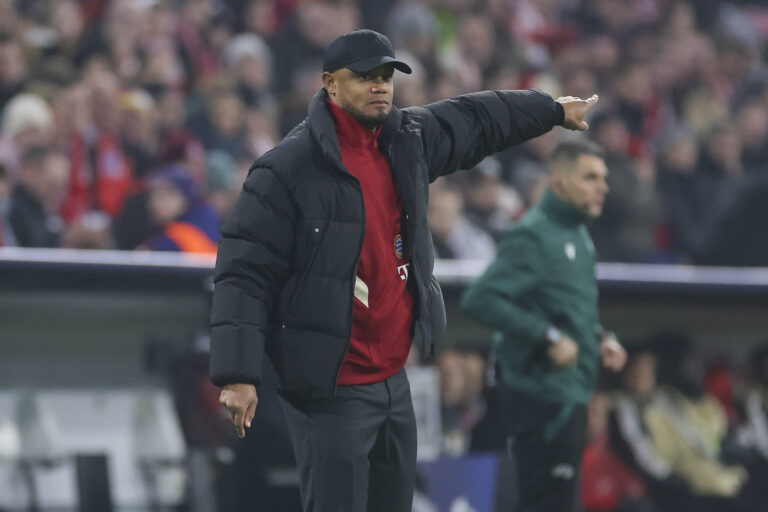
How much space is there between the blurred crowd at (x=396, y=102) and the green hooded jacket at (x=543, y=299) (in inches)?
110

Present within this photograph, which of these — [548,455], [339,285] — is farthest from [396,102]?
[339,285]

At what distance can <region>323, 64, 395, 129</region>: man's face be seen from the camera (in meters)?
4.29

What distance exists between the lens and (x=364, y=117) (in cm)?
430

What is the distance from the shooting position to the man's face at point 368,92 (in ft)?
14.1

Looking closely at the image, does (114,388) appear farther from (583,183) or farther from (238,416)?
(238,416)

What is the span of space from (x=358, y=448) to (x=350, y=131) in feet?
3.29

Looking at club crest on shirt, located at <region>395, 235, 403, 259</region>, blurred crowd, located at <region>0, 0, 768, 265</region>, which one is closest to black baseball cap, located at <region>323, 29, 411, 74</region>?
club crest on shirt, located at <region>395, 235, 403, 259</region>

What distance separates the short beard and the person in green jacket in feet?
6.94

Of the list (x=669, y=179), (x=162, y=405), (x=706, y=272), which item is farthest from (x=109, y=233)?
(x=669, y=179)

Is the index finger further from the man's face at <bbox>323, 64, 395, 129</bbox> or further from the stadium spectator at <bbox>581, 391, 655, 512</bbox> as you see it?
the stadium spectator at <bbox>581, 391, 655, 512</bbox>

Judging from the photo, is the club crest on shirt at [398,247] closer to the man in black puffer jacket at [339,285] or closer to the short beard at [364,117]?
the man in black puffer jacket at [339,285]

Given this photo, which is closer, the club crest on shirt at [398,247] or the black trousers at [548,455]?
the club crest on shirt at [398,247]

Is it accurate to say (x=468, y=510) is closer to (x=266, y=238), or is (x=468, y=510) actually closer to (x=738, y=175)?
(x=266, y=238)

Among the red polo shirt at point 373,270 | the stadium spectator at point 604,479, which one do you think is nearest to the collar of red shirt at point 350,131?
the red polo shirt at point 373,270
